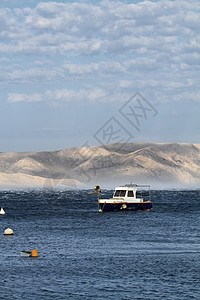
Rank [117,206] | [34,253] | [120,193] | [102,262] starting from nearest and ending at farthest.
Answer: [102,262]
[34,253]
[117,206]
[120,193]

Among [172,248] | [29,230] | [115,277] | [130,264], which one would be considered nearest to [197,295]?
[115,277]

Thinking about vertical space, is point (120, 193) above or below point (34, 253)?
above

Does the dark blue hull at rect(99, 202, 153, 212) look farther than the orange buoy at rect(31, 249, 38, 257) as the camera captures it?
Yes

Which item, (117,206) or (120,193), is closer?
A: (117,206)

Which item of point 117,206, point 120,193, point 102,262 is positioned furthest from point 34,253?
point 120,193

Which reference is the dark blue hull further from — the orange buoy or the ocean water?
the orange buoy

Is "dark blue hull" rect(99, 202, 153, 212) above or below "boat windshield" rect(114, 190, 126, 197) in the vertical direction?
below

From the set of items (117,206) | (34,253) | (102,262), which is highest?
(117,206)

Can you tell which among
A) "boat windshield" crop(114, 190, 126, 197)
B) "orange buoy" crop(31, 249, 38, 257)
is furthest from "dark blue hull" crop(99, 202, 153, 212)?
"orange buoy" crop(31, 249, 38, 257)

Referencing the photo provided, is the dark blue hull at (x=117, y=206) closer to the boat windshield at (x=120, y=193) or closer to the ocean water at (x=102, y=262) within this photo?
the boat windshield at (x=120, y=193)

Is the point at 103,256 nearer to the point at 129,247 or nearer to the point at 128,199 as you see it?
the point at 129,247

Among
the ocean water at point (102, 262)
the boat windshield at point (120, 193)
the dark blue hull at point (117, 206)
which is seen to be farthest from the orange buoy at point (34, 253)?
the boat windshield at point (120, 193)

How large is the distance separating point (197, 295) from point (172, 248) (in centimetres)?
1865

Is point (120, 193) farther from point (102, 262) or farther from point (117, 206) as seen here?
point (102, 262)
